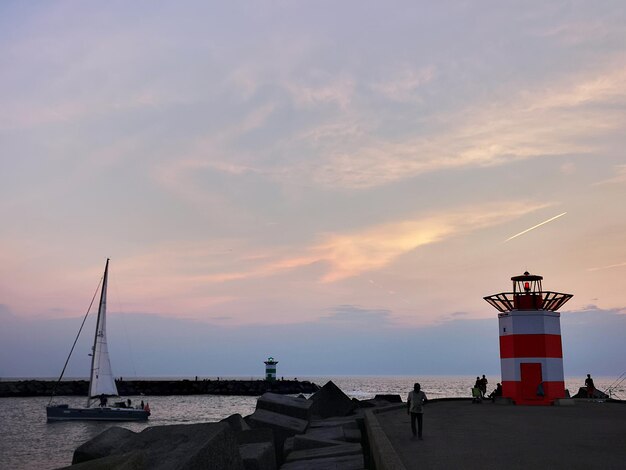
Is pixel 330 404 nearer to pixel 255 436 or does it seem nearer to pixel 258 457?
pixel 255 436

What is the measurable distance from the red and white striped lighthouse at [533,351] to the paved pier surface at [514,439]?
9.12 ft

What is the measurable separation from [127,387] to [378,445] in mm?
109813

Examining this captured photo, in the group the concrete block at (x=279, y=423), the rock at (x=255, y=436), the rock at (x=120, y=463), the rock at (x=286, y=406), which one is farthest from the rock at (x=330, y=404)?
the rock at (x=120, y=463)

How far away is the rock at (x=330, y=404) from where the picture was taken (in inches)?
802

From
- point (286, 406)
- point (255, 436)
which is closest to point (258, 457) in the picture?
point (255, 436)

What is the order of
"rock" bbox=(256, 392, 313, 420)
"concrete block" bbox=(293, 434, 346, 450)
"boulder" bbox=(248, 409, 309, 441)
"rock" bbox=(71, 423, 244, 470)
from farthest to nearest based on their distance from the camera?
"rock" bbox=(256, 392, 313, 420) < "boulder" bbox=(248, 409, 309, 441) < "concrete block" bbox=(293, 434, 346, 450) < "rock" bbox=(71, 423, 244, 470)

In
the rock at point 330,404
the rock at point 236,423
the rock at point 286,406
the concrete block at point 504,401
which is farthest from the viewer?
the concrete block at point 504,401

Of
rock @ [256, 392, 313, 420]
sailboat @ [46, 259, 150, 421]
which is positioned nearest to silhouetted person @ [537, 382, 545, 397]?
rock @ [256, 392, 313, 420]

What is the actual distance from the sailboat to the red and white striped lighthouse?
37041mm

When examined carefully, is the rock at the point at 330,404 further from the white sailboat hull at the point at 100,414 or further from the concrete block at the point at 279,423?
the white sailboat hull at the point at 100,414

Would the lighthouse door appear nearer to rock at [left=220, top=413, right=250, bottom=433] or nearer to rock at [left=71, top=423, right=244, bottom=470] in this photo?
rock at [left=220, top=413, right=250, bottom=433]

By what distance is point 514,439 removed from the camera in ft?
37.1

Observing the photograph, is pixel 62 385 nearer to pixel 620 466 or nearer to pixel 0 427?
pixel 0 427

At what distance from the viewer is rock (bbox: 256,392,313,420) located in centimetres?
1664
